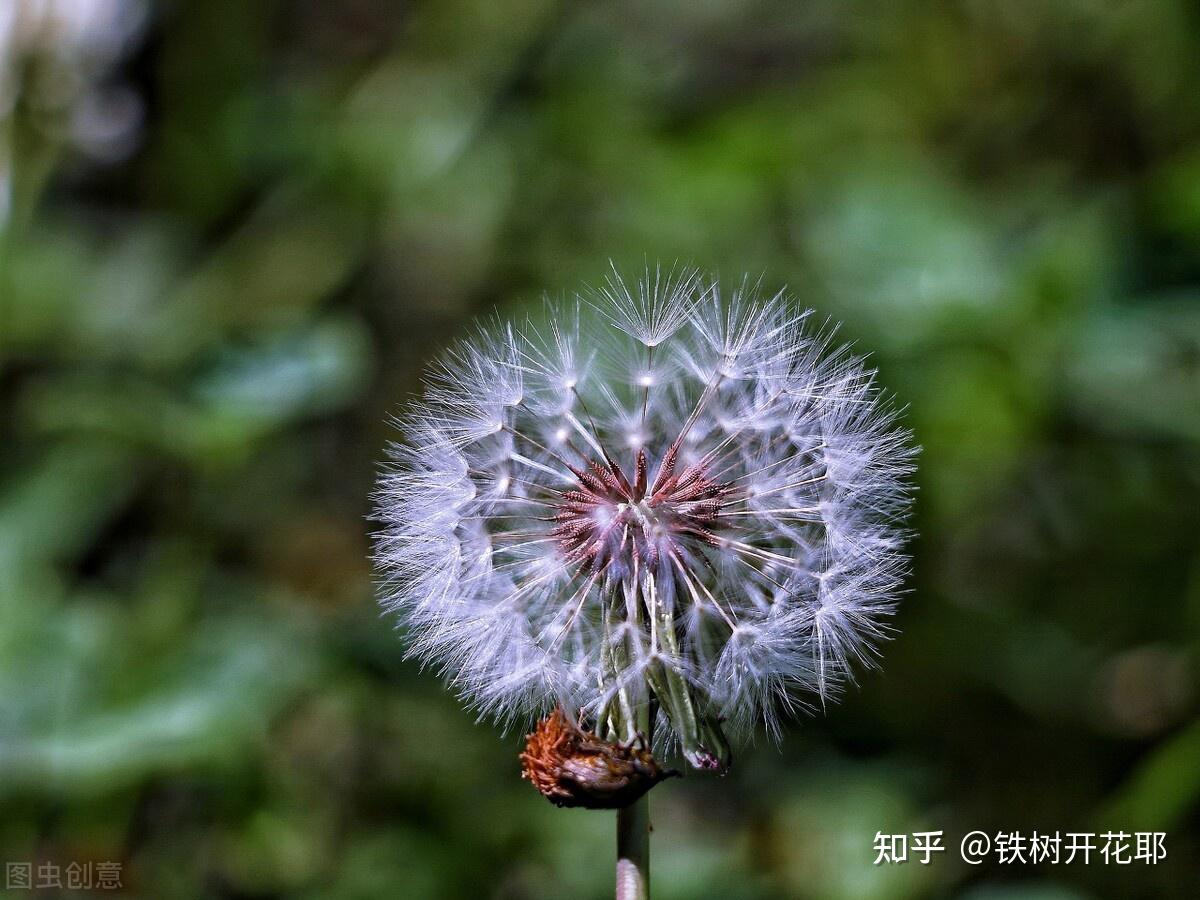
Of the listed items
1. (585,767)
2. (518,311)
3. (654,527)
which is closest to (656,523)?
(654,527)

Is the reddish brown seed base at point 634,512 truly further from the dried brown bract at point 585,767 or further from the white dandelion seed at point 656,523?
the dried brown bract at point 585,767

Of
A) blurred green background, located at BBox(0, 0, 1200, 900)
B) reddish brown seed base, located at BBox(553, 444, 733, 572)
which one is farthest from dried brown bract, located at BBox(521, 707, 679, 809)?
blurred green background, located at BBox(0, 0, 1200, 900)

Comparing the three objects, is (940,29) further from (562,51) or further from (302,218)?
(302,218)

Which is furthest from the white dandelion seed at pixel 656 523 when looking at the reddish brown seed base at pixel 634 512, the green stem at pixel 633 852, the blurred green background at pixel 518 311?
the blurred green background at pixel 518 311

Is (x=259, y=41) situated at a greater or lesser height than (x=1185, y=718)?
greater

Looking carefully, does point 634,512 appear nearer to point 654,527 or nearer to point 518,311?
point 654,527

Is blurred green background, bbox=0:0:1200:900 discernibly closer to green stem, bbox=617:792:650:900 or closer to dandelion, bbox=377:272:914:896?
dandelion, bbox=377:272:914:896

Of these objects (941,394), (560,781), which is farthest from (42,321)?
(560,781)
